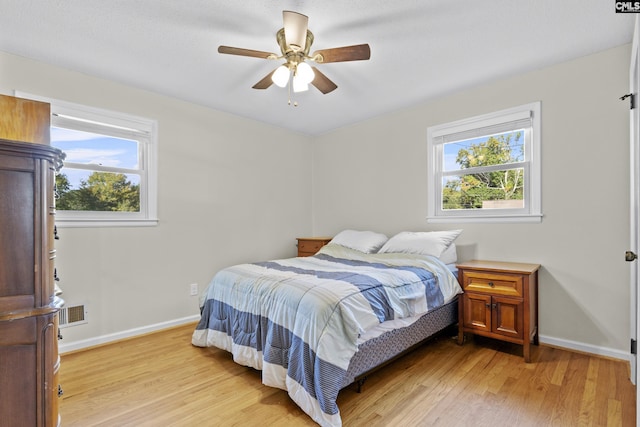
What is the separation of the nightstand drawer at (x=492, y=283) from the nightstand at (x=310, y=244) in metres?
1.88

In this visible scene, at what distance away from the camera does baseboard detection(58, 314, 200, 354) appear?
8.80 ft

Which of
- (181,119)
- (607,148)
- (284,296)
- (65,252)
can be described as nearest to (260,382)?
(284,296)

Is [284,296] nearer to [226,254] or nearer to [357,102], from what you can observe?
[226,254]

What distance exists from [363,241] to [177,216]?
2078 millimetres

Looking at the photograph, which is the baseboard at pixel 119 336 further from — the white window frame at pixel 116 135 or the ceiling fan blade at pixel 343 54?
the ceiling fan blade at pixel 343 54

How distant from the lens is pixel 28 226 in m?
→ 1.27

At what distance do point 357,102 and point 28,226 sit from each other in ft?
9.99

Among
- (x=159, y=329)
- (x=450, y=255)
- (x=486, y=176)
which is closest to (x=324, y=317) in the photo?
(x=450, y=255)

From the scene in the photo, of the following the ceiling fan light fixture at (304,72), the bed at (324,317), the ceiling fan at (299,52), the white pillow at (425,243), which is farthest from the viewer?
the white pillow at (425,243)

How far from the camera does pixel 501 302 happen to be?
2.53 m

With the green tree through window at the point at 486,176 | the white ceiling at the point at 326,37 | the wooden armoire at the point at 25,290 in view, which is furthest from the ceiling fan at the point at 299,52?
the green tree through window at the point at 486,176

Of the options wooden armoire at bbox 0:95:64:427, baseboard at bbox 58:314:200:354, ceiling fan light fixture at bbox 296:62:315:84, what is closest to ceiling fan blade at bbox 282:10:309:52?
ceiling fan light fixture at bbox 296:62:315:84

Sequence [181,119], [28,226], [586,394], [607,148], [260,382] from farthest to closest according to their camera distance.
Result: [181,119] < [607,148] < [260,382] < [586,394] < [28,226]

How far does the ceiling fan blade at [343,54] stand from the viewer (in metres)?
1.96
